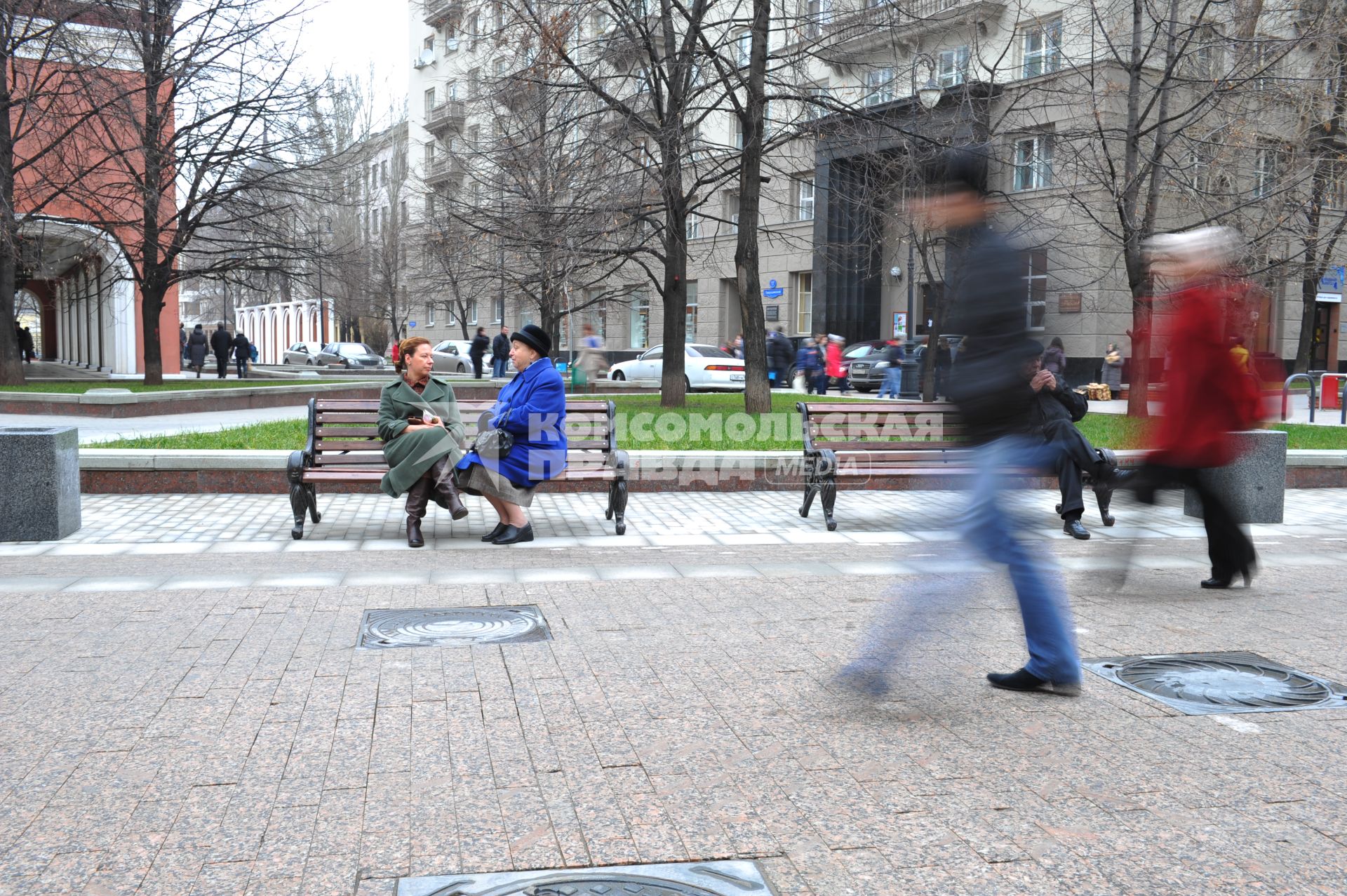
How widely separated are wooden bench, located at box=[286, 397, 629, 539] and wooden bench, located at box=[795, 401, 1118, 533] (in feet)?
5.58

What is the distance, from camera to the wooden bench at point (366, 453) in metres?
9.41

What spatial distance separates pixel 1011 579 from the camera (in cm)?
479

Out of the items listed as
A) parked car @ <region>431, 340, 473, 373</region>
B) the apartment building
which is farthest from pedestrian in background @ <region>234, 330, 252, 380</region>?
the apartment building

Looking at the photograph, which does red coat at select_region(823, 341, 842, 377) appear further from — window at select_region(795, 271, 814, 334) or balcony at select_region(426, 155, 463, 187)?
window at select_region(795, 271, 814, 334)

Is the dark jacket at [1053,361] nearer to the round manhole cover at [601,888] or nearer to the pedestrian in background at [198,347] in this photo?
the round manhole cover at [601,888]

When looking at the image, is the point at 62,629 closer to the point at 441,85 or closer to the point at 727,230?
the point at 727,230

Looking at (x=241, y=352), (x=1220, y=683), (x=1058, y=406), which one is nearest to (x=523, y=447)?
(x=1058, y=406)

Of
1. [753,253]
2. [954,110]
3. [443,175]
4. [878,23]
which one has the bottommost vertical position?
[753,253]

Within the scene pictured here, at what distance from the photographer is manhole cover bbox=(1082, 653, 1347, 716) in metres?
4.93

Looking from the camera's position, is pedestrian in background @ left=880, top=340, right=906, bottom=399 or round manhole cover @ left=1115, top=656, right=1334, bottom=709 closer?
round manhole cover @ left=1115, top=656, right=1334, bottom=709

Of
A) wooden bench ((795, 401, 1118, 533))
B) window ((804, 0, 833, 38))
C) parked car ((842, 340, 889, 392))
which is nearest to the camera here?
wooden bench ((795, 401, 1118, 533))

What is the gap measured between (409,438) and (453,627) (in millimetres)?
3100

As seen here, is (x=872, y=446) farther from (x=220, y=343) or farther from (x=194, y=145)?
(x=220, y=343)

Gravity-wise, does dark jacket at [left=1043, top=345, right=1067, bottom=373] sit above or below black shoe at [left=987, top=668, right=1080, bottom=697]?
above
